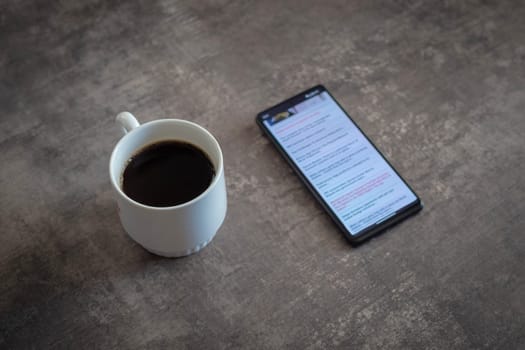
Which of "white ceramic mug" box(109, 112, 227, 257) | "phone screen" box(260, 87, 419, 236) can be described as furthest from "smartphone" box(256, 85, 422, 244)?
"white ceramic mug" box(109, 112, 227, 257)

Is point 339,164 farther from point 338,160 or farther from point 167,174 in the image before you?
point 167,174

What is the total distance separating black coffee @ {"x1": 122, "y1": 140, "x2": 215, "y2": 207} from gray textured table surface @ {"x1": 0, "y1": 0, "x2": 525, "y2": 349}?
0.09 meters

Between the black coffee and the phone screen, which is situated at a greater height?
the black coffee

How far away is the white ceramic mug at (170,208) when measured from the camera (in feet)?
1.74

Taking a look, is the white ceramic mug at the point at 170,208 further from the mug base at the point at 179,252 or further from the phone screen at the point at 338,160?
the phone screen at the point at 338,160

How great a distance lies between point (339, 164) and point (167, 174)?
21cm

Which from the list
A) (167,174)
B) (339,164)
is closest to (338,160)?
(339,164)

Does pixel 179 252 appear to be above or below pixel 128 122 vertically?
below

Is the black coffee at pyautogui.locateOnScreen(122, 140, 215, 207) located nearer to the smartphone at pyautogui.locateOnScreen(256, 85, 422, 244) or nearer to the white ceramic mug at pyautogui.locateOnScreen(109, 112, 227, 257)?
the white ceramic mug at pyautogui.locateOnScreen(109, 112, 227, 257)

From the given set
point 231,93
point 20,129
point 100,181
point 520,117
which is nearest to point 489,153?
point 520,117

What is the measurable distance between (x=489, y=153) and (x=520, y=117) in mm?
71

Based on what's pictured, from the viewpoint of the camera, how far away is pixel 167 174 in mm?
578

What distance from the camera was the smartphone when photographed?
65 cm

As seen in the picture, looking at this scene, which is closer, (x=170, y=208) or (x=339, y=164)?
(x=170, y=208)
